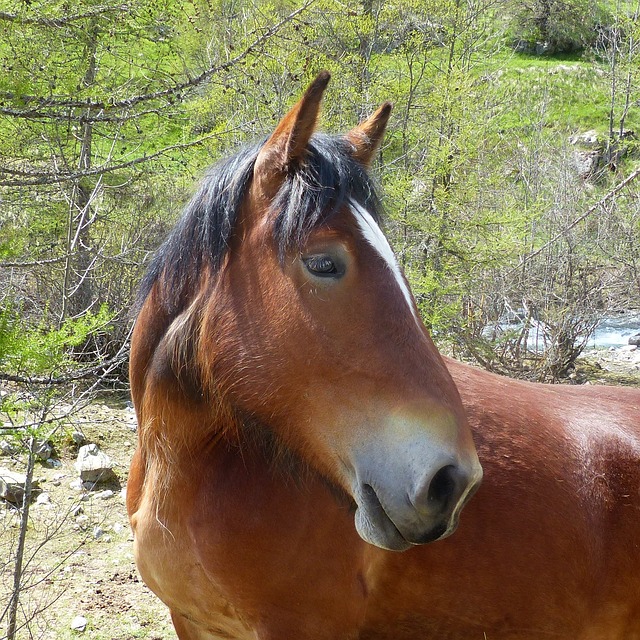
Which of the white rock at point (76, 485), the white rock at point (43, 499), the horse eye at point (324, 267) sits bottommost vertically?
the white rock at point (76, 485)

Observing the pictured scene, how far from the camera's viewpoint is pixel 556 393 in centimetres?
285

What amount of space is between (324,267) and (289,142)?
0.39m

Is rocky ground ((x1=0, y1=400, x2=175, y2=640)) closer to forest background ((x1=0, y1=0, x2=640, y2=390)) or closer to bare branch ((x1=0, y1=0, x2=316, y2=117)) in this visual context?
forest background ((x1=0, y1=0, x2=640, y2=390))

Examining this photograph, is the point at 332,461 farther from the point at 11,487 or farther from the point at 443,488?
the point at 11,487

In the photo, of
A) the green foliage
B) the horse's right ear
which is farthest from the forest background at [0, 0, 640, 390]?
the horse's right ear

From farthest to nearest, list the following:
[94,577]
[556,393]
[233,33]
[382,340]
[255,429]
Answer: [233,33], [94,577], [556,393], [255,429], [382,340]

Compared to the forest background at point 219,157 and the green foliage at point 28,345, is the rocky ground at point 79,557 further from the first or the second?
the green foliage at point 28,345

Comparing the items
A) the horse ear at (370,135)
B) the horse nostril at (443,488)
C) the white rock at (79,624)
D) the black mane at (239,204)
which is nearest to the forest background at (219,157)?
the white rock at (79,624)

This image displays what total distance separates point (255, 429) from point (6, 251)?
1.35 m

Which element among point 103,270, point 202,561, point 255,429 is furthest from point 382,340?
point 103,270

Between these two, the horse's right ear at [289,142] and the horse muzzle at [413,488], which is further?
the horse's right ear at [289,142]

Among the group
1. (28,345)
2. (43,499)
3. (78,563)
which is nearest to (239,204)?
(28,345)

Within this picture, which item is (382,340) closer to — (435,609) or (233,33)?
(435,609)

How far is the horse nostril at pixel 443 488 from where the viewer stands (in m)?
1.59
